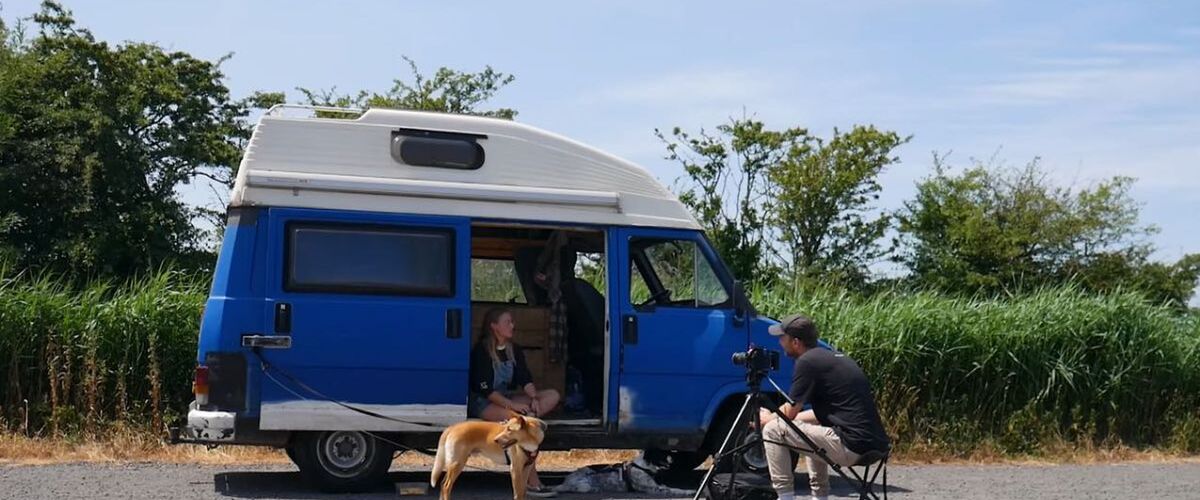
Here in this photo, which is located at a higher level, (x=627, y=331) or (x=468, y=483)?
(x=627, y=331)

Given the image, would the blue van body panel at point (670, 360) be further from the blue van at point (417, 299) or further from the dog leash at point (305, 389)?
the dog leash at point (305, 389)

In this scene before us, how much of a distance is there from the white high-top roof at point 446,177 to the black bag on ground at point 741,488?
2.50 metres

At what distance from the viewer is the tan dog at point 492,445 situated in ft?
30.6

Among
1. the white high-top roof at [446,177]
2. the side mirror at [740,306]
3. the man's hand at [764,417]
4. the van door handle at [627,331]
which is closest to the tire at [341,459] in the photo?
the white high-top roof at [446,177]

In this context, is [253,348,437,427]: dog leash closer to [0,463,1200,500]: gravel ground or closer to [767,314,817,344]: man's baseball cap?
[0,463,1200,500]: gravel ground

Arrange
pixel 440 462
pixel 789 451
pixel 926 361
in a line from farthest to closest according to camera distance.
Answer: pixel 926 361
pixel 440 462
pixel 789 451

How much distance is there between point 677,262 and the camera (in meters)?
11.0

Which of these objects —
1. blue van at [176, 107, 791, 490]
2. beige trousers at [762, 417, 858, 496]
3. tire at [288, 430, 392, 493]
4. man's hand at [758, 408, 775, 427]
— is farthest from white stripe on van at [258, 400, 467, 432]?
beige trousers at [762, 417, 858, 496]

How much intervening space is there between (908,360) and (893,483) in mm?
2962

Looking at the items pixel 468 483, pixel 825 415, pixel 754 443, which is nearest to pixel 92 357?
pixel 468 483

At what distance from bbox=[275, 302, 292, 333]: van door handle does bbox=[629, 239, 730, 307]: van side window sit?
257cm

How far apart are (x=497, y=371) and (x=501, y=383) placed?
3.8 inches

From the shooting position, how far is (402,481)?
1117cm

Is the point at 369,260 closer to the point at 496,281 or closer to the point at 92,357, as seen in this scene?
the point at 496,281
